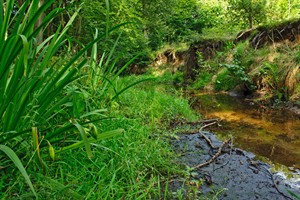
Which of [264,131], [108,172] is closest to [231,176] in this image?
[108,172]

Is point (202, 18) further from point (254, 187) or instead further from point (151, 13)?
point (254, 187)

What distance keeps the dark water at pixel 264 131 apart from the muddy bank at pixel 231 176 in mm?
278

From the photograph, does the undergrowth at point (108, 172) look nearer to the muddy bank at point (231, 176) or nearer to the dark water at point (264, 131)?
the muddy bank at point (231, 176)

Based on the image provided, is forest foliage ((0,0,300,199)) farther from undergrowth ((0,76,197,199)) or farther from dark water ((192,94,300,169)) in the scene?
dark water ((192,94,300,169))

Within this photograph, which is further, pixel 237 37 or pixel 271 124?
pixel 237 37

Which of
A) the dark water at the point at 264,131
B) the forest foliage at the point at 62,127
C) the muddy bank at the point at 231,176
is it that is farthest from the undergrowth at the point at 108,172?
the dark water at the point at 264,131

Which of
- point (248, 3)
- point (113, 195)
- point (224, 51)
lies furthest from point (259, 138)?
point (248, 3)

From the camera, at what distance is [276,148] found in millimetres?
2320

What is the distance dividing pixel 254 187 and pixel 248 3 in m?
9.65

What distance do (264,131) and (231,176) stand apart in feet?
4.92

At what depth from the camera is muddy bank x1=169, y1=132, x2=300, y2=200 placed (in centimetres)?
142

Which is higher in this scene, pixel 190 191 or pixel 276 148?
pixel 190 191

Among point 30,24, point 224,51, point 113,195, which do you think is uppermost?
point 30,24

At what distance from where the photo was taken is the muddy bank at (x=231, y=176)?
1.42 m
